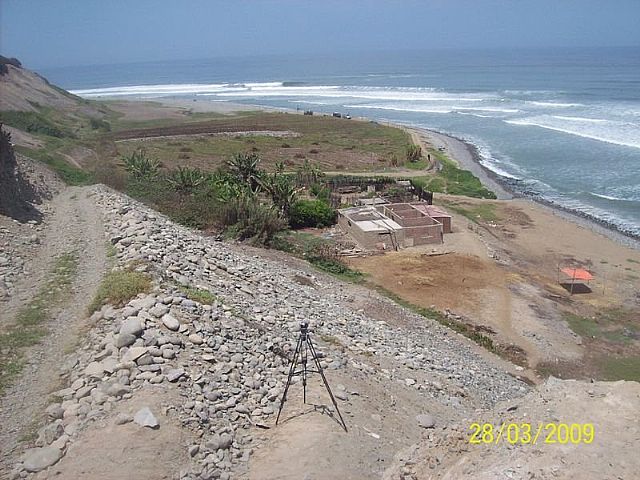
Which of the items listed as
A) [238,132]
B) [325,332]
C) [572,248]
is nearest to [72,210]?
[325,332]

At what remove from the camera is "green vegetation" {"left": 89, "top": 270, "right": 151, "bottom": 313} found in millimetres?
11125

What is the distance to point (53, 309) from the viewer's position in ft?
38.5

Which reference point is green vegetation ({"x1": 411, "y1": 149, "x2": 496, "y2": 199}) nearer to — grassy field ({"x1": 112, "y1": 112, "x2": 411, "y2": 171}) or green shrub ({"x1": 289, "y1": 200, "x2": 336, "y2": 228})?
grassy field ({"x1": 112, "y1": 112, "x2": 411, "y2": 171})

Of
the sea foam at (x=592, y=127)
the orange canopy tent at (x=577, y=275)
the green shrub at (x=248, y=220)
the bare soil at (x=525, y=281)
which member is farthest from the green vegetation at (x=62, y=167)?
the sea foam at (x=592, y=127)

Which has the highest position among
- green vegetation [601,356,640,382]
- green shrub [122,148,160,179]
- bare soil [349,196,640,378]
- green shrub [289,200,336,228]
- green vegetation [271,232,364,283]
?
green shrub [122,148,160,179]

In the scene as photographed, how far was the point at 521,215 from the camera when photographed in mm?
32875

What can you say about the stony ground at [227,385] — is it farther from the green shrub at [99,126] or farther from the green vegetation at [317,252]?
the green shrub at [99,126]

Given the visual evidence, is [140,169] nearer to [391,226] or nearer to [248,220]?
[248,220]

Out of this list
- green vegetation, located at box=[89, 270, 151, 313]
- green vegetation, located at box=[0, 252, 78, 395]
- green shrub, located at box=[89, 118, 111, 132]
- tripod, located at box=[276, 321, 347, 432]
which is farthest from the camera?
green shrub, located at box=[89, 118, 111, 132]

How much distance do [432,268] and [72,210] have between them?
14.3 m

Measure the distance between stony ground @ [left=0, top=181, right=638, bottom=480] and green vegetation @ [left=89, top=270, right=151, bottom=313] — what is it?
23 centimetres

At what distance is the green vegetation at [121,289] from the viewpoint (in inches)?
438

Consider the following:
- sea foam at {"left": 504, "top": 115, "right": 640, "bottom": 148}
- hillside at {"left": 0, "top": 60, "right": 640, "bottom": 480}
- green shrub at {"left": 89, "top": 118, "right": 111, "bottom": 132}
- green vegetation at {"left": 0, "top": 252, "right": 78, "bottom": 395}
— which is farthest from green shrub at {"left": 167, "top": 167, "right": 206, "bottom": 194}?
sea foam at {"left": 504, "top": 115, "right": 640, "bottom": 148}
